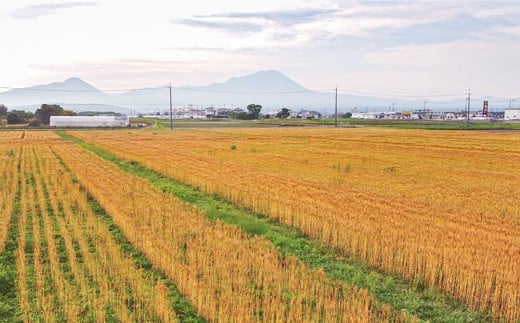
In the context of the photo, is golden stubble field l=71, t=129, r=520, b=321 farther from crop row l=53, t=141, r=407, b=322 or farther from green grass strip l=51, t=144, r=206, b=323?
green grass strip l=51, t=144, r=206, b=323

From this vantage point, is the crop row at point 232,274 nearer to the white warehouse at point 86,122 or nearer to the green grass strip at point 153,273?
the green grass strip at point 153,273

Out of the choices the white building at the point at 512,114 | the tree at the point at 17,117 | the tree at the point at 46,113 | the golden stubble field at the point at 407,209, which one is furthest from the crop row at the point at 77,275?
the white building at the point at 512,114

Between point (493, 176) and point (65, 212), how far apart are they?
59.4 feet

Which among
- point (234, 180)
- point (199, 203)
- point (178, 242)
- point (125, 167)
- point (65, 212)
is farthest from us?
point (125, 167)

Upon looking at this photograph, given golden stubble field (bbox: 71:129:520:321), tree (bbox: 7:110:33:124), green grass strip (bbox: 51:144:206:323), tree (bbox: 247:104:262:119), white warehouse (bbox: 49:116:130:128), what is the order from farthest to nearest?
tree (bbox: 247:104:262:119) < tree (bbox: 7:110:33:124) < white warehouse (bbox: 49:116:130:128) < golden stubble field (bbox: 71:129:520:321) < green grass strip (bbox: 51:144:206:323)

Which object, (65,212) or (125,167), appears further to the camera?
(125,167)

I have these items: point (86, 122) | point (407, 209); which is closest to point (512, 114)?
point (86, 122)

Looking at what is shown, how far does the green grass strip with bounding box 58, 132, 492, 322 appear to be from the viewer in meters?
7.53

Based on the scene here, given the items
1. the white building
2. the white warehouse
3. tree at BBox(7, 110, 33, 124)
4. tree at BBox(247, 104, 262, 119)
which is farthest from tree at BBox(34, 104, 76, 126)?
the white building

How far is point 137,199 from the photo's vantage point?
→ 16094 mm

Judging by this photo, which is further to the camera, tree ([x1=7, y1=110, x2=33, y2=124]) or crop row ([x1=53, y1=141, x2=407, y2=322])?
tree ([x1=7, y1=110, x2=33, y2=124])

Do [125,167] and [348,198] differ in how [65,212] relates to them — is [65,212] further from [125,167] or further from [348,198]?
[125,167]

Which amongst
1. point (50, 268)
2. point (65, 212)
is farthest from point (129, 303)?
point (65, 212)

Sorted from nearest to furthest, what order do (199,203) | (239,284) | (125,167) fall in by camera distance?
1. (239,284)
2. (199,203)
3. (125,167)
